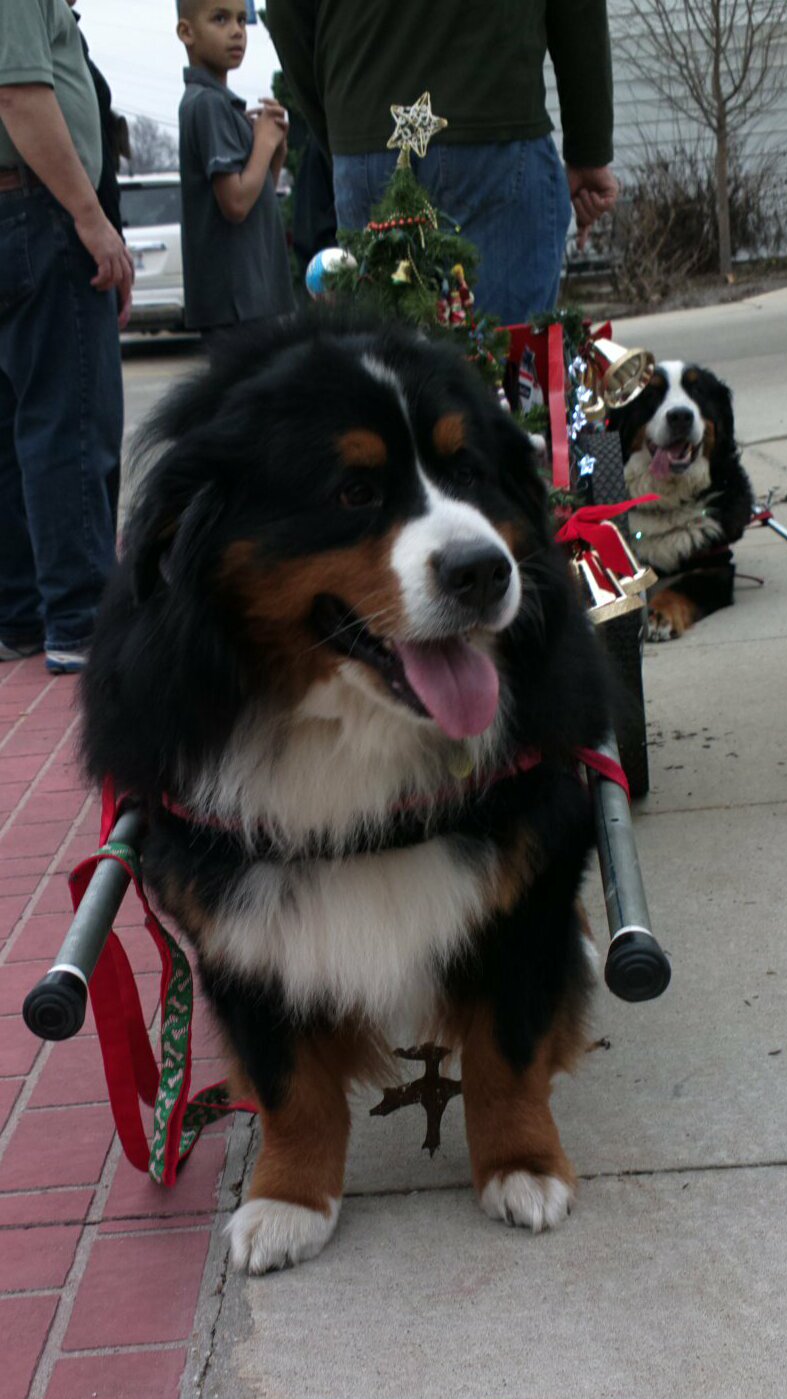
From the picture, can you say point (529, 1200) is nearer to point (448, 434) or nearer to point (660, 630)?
point (448, 434)

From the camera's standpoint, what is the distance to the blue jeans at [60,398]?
504 cm

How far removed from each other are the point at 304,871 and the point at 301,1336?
69cm

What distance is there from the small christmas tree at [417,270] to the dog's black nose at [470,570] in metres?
0.94

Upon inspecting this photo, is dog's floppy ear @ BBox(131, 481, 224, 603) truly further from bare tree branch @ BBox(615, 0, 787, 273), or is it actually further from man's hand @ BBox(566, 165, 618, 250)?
bare tree branch @ BBox(615, 0, 787, 273)

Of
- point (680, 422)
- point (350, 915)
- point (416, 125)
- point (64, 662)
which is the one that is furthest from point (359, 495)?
point (64, 662)

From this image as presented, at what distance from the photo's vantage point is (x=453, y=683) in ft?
7.14

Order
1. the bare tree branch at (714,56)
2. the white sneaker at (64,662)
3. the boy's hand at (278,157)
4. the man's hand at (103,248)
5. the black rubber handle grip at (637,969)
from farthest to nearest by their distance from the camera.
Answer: the bare tree branch at (714,56), the boy's hand at (278,157), the white sneaker at (64,662), the man's hand at (103,248), the black rubber handle grip at (637,969)

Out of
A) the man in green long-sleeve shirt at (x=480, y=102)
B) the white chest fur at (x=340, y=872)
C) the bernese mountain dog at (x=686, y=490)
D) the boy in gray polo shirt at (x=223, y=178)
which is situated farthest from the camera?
the boy in gray polo shirt at (x=223, y=178)

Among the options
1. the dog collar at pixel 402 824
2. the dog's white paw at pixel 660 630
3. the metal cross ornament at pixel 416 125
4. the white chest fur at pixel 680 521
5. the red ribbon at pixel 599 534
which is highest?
the metal cross ornament at pixel 416 125

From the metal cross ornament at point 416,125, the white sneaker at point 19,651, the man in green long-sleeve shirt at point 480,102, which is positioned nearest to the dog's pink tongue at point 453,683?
the metal cross ornament at point 416,125

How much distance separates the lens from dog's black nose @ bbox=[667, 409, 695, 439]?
5.36 meters

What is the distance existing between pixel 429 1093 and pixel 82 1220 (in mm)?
632

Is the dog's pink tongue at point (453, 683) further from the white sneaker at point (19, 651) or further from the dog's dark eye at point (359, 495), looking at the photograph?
the white sneaker at point (19, 651)

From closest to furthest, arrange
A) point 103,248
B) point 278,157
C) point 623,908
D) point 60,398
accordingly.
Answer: point 623,908 → point 103,248 → point 60,398 → point 278,157
